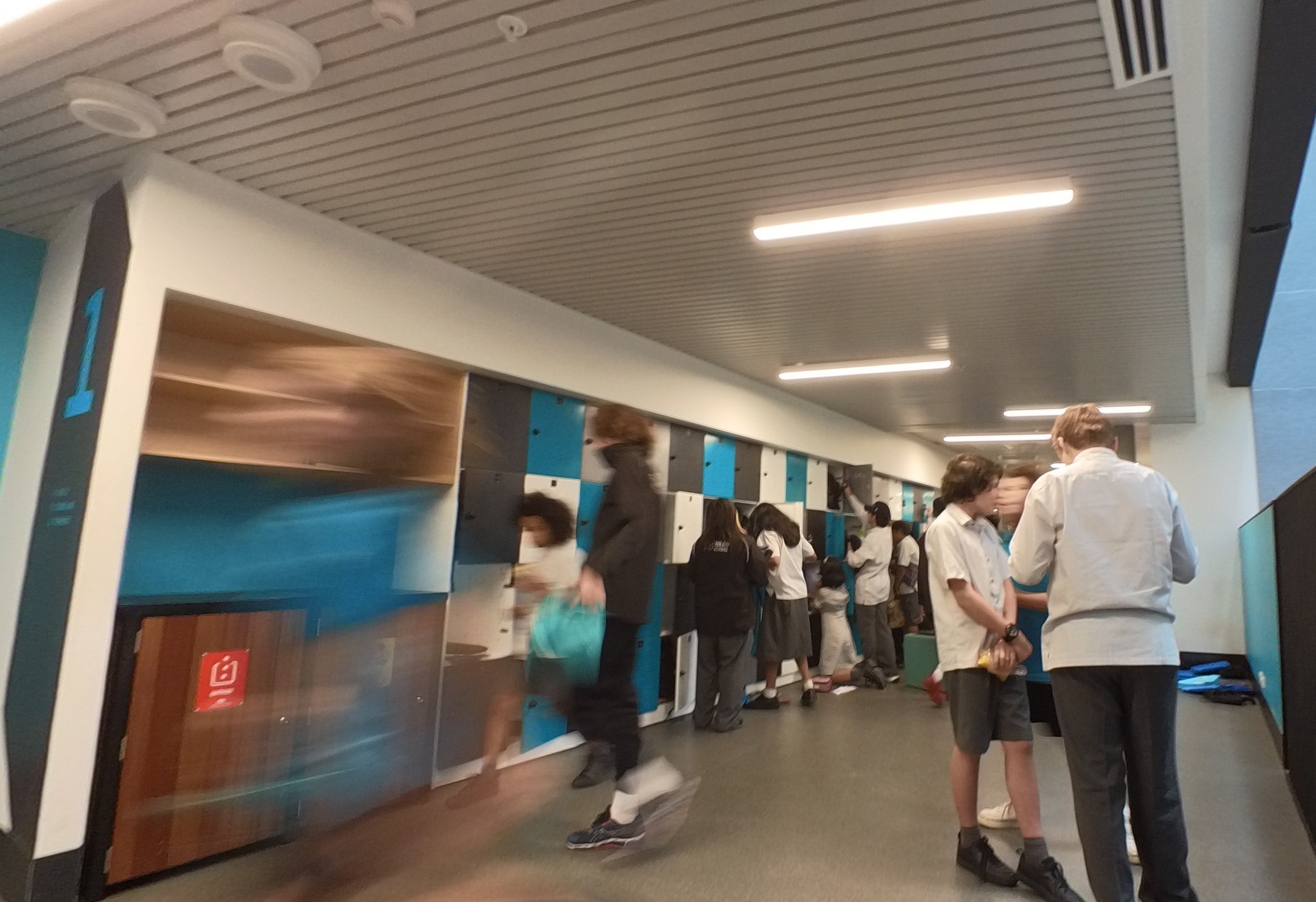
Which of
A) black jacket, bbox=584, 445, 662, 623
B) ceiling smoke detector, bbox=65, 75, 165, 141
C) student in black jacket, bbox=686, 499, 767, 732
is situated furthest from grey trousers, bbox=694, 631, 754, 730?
ceiling smoke detector, bbox=65, 75, 165, 141

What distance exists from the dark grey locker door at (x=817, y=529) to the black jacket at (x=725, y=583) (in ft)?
6.89

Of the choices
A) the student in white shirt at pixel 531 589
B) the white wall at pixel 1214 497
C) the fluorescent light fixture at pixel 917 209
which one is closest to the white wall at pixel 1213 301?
the white wall at pixel 1214 497

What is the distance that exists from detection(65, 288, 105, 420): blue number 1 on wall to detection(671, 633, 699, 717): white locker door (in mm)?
3606

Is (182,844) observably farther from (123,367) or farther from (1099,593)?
(1099,593)

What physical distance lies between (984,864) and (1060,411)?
19.4 ft

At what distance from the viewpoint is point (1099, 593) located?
208 cm

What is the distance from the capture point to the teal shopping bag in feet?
7.24

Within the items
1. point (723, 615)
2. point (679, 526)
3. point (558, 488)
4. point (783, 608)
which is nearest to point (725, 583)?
point (723, 615)

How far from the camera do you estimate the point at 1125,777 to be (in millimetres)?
2100

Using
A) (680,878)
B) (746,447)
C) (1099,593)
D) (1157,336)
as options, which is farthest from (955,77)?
(746,447)

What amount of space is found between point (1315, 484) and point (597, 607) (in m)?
3.04

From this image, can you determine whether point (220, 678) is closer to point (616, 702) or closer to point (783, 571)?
point (616, 702)

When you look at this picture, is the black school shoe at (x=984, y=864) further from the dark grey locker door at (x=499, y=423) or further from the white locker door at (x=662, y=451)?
the white locker door at (x=662, y=451)

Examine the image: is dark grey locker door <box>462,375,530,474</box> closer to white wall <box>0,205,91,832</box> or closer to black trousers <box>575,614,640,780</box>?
black trousers <box>575,614,640,780</box>
